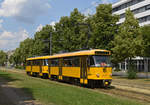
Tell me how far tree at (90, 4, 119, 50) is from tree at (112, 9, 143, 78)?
12.5 ft

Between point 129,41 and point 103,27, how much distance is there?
22.2ft

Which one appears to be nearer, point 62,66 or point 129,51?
point 62,66

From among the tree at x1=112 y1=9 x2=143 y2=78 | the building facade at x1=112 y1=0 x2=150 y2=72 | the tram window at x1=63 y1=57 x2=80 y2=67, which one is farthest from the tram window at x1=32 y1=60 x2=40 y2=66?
the building facade at x1=112 y1=0 x2=150 y2=72

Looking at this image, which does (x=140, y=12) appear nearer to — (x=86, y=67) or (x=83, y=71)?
(x=83, y=71)

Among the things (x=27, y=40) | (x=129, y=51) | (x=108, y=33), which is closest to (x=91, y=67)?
(x=129, y=51)

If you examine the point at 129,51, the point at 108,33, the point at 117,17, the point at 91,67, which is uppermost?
the point at 117,17

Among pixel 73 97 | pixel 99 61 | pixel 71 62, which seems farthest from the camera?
pixel 71 62

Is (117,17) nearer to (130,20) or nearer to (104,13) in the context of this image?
(104,13)

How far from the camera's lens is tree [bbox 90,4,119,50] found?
33.8 m

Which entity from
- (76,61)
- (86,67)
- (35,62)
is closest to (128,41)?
(76,61)

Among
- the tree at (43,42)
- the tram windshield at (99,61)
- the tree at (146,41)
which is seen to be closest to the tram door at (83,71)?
the tram windshield at (99,61)

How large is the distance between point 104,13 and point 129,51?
9.36m

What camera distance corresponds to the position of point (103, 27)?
34.1m

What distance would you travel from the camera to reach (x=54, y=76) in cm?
2722
